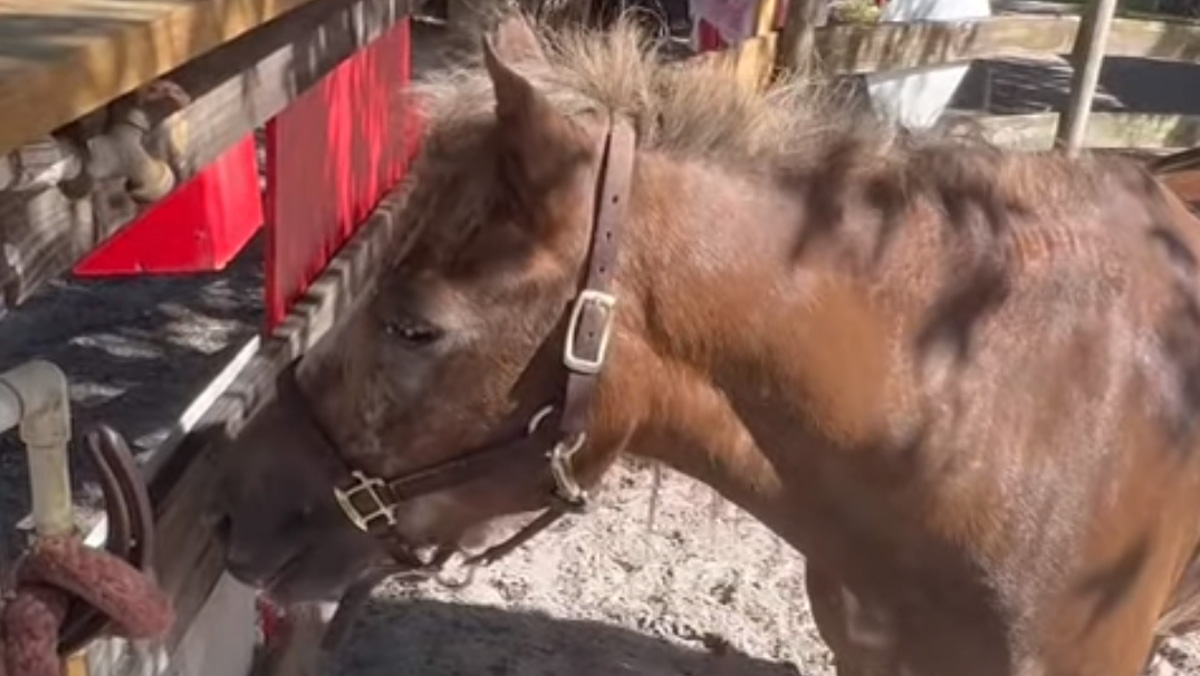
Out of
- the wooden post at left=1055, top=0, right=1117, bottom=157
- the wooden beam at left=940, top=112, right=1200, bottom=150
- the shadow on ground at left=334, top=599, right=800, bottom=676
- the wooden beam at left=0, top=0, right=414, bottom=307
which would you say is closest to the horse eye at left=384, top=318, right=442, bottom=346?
the wooden beam at left=0, top=0, right=414, bottom=307

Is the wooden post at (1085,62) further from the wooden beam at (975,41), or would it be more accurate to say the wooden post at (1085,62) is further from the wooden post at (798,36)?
the wooden post at (798,36)

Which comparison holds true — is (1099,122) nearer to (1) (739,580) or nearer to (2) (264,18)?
(1) (739,580)

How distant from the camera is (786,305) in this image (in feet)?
8.41

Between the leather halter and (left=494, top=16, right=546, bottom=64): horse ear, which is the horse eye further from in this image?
(left=494, top=16, right=546, bottom=64): horse ear

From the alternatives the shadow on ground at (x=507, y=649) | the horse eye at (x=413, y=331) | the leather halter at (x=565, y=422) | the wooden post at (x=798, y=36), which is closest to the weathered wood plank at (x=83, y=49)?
the horse eye at (x=413, y=331)

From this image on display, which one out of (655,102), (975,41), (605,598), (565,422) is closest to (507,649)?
(605,598)

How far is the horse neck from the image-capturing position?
2.51 meters

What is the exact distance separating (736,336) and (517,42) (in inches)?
23.0

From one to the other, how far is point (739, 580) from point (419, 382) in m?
2.51

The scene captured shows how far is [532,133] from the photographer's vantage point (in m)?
2.38

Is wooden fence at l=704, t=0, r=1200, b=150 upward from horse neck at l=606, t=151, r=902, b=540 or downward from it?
downward

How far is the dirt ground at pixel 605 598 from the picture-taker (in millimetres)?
4465

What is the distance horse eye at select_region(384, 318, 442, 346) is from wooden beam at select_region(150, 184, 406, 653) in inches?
5.6

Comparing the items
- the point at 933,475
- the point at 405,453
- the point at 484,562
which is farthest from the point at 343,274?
the point at 933,475
